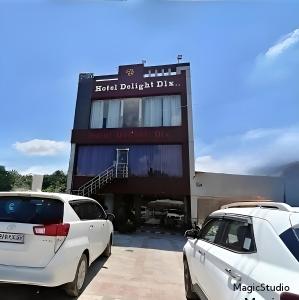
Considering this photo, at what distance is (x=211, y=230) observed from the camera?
15.0ft

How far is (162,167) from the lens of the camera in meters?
20.8

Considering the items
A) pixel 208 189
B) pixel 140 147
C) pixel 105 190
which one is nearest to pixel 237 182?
pixel 208 189

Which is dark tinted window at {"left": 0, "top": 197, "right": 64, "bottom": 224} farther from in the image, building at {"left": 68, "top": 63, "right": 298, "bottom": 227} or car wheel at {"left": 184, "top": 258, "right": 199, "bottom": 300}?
building at {"left": 68, "top": 63, "right": 298, "bottom": 227}

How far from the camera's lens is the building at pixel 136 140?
2055 centimetres

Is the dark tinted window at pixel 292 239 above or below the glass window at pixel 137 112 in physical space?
below

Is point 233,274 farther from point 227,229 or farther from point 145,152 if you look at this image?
point 145,152

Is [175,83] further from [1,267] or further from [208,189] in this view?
[1,267]

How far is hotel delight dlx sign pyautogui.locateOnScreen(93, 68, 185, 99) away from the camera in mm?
22250

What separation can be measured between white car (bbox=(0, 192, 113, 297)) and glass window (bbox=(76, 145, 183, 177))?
15.4 meters

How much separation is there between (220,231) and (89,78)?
21.5 meters

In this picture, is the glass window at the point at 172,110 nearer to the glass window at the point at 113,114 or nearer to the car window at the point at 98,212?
the glass window at the point at 113,114

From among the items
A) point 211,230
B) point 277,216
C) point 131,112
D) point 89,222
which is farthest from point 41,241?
point 131,112

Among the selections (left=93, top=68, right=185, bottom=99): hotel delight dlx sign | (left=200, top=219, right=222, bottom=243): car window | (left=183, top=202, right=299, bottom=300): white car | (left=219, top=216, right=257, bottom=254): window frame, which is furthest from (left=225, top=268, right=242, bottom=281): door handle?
(left=93, top=68, right=185, bottom=99): hotel delight dlx sign

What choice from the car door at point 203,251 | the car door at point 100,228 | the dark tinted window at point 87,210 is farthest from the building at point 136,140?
the car door at point 203,251
